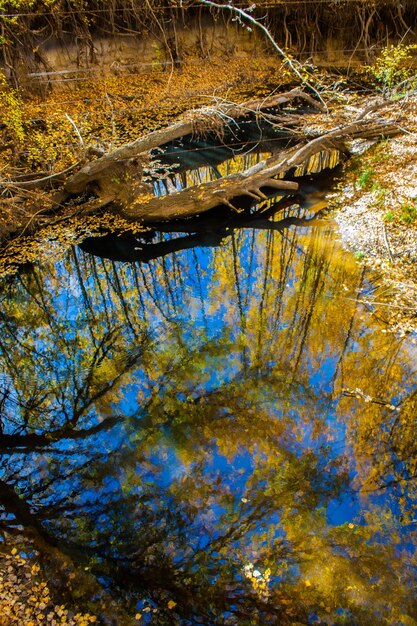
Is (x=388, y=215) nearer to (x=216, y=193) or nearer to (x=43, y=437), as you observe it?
(x=216, y=193)

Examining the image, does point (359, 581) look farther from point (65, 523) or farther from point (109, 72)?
point (109, 72)

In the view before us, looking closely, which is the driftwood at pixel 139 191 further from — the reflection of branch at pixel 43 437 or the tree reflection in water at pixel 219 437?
the reflection of branch at pixel 43 437

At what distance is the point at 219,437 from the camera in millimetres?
3922

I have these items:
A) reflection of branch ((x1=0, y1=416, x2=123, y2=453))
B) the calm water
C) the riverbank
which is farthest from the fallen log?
reflection of branch ((x1=0, y1=416, x2=123, y2=453))

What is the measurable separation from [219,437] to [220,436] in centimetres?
1

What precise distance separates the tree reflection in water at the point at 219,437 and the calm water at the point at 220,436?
0.04 ft

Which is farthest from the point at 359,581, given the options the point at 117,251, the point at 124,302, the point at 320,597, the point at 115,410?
the point at 117,251

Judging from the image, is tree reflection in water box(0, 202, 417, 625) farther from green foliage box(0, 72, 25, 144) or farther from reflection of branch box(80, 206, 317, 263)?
green foliage box(0, 72, 25, 144)

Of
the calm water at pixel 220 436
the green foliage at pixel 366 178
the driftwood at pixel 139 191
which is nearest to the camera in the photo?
the calm water at pixel 220 436

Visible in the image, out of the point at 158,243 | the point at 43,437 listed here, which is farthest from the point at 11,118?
the point at 43,437

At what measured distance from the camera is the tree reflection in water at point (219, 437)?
3000mm

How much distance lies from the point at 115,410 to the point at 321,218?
13.6ft

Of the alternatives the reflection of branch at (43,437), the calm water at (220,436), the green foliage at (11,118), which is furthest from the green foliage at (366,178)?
the green foliage at (11,118)

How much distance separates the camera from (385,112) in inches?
313
